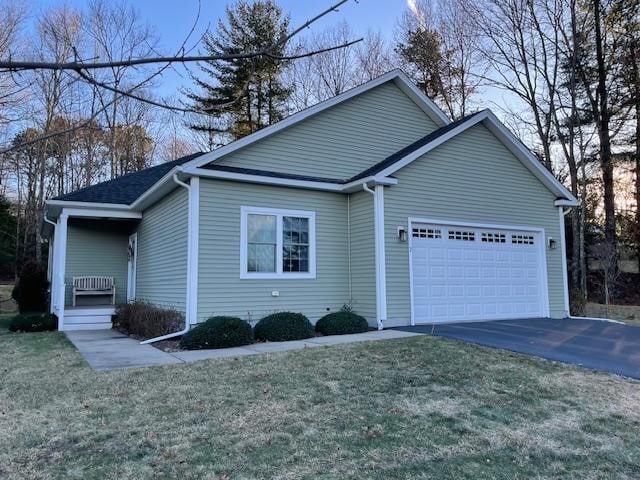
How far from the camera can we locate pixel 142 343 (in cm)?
902

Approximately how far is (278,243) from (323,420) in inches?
236

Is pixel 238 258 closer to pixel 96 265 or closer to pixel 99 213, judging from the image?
pixel 99 213

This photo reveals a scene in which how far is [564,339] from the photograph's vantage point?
28.5 ft

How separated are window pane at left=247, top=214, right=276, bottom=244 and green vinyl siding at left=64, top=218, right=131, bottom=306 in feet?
20.3

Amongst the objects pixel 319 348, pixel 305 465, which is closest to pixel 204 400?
pixel 305 465

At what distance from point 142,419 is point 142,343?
4.84m

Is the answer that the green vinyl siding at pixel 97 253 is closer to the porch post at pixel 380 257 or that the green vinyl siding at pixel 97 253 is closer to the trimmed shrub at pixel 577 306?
the porch post at pixel 380 257

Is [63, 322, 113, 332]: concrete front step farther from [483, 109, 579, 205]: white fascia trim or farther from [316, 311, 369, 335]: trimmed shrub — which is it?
[483, 109, 579, 205]: white fascia trim

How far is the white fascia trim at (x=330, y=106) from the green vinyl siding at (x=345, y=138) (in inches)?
5.9

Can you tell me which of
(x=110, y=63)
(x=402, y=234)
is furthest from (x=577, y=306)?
(x=110, y=63)

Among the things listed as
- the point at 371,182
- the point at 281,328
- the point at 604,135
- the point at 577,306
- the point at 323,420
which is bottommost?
the point at 323,420

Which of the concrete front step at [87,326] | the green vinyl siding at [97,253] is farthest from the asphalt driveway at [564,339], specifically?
the green vinyl siding at [97,253]

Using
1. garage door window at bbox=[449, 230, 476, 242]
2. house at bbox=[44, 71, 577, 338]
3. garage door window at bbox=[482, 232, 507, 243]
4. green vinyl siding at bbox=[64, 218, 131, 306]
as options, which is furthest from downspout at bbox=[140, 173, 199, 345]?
garage door window at bbox=[482, 232, 507, 243]

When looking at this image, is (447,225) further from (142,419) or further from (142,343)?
(142,419)
